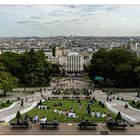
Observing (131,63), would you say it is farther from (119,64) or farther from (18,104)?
(18,104)

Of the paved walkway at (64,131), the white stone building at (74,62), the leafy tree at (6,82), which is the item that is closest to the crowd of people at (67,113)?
the paved walkway at (64,131)

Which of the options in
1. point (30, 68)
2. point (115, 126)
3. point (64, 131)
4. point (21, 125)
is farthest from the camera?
point (30, 68)

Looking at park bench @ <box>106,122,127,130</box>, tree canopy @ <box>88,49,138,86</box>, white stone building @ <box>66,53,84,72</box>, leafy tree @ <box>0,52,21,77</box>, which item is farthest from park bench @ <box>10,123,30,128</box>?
white stone building @ <box>66,53,84,72</box>

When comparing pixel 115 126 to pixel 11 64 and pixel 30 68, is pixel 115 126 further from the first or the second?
pixel 11 64

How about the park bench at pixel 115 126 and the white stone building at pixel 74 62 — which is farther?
the white stone building at pixel 74 62

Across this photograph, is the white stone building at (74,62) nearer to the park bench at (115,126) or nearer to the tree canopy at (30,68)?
the tree canopy at (30,68)

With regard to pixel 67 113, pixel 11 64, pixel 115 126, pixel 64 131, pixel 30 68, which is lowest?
pixel 30 68

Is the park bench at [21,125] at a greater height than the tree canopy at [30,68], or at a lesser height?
greater

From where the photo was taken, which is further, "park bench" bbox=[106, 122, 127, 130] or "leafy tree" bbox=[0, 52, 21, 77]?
"leafy tree" bbox=[0, 52, 21, 77]

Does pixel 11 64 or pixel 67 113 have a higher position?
pixel 67 113

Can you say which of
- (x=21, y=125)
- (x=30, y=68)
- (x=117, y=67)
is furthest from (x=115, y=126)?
(x=30, y=68)

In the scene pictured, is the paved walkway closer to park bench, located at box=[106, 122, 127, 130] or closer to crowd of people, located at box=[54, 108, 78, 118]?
park bench, located at box=[106, 122, 127, 130]

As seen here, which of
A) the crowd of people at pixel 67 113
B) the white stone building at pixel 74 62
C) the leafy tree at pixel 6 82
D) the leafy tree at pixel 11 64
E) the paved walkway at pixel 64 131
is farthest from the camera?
the white stone building at pixel 74 62
